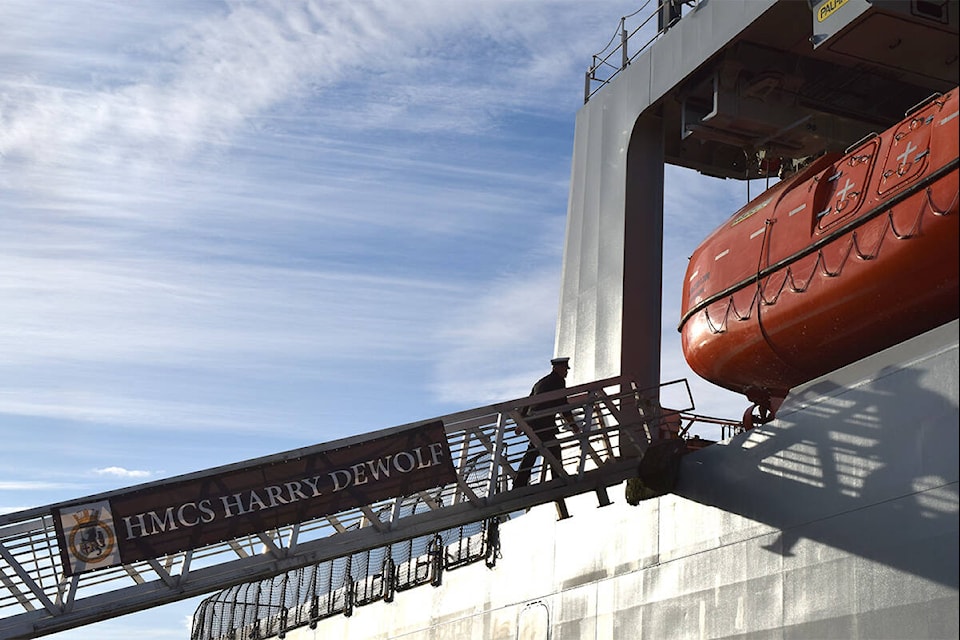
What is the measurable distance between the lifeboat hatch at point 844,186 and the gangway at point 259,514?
3.02 metres

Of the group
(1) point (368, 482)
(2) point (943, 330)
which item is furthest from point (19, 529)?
(2) point (943, 330)

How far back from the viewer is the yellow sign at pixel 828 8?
40.5 ft

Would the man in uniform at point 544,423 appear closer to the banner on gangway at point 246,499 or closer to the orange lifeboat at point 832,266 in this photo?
the banner on gangway at point 246,499

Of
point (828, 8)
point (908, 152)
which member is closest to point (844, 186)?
point (908, 152)

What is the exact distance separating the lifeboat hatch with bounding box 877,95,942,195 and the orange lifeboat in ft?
0.04

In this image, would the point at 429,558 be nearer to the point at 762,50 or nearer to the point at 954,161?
the point at 762,50

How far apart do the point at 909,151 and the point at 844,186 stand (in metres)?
1.00

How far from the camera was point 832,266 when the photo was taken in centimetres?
1087

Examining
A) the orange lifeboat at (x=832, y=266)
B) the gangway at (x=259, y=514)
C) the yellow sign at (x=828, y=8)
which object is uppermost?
the yellow sign at (x=828, y=8)

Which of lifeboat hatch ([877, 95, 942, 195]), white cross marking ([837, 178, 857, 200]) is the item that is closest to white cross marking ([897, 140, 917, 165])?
lifeboat hatch ([877, 95, 942, 195])

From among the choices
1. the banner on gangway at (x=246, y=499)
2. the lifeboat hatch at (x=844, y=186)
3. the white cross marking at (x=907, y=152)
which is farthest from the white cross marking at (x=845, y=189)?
the banner on gangway at (x=246, y=499)

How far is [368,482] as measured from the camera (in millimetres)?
10984

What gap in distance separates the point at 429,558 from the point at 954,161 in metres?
10.5

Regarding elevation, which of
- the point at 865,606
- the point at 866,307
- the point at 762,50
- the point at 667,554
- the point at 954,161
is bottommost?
the point at 865,606
